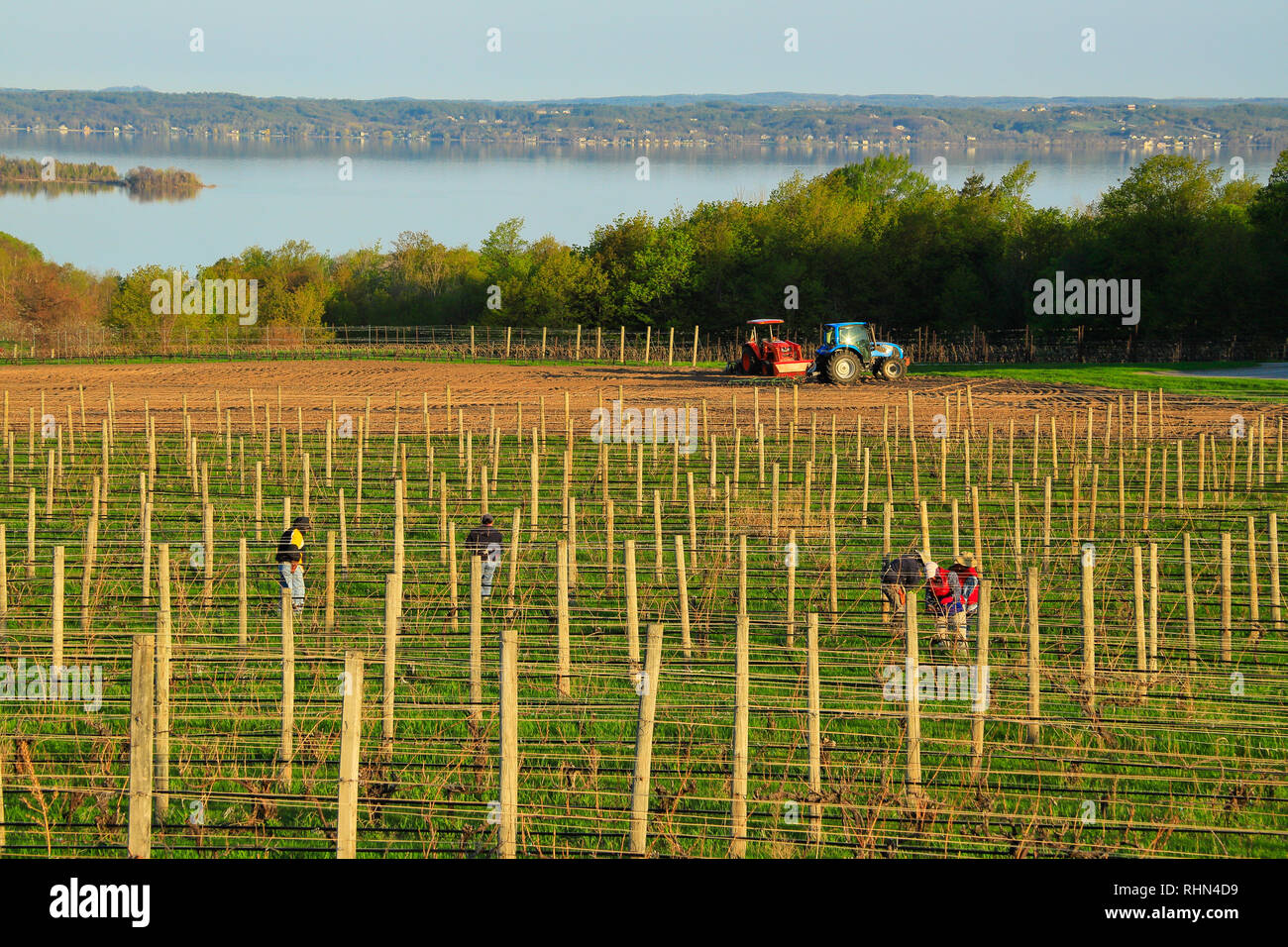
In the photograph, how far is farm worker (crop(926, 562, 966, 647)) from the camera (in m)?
12.6

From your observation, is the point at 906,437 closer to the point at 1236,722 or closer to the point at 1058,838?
the point at 1236,722

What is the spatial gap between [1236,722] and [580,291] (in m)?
50.5

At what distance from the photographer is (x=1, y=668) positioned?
11.7m

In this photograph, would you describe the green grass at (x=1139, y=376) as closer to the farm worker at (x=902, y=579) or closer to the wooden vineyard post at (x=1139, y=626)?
the farm worker at (x=902, y=579)

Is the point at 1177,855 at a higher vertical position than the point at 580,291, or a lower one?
lower

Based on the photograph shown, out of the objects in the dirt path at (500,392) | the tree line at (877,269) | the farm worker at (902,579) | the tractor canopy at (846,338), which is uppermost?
the tree line at (877,269)

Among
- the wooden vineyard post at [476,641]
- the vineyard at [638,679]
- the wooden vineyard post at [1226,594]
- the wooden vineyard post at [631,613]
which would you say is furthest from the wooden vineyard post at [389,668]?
the wooden vineyard post at [1226,594]

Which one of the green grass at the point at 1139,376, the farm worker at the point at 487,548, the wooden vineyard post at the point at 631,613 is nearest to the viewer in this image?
the wooden vineyard post at the point at 631,613

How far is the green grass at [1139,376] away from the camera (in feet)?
122

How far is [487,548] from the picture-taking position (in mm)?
14586

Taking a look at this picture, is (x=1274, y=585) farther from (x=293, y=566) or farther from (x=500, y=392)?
(x=500, y=392)

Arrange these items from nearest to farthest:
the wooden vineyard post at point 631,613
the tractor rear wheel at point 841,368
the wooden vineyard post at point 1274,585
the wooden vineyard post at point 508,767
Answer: the wooden vineyard post at point 508,767 < the wooden vineyard post at point 631,613 < the wooden vineyard post at point 1274,585 < the tractor rear wheel at point 841,368

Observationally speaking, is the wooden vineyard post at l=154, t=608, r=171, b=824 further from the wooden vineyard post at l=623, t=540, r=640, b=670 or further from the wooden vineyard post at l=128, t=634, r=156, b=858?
the wooden vineyard post at l=623, t=540, r=640, b=670

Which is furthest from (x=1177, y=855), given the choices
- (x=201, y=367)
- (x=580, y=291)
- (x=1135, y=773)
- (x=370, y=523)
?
(x=580, y=291)
